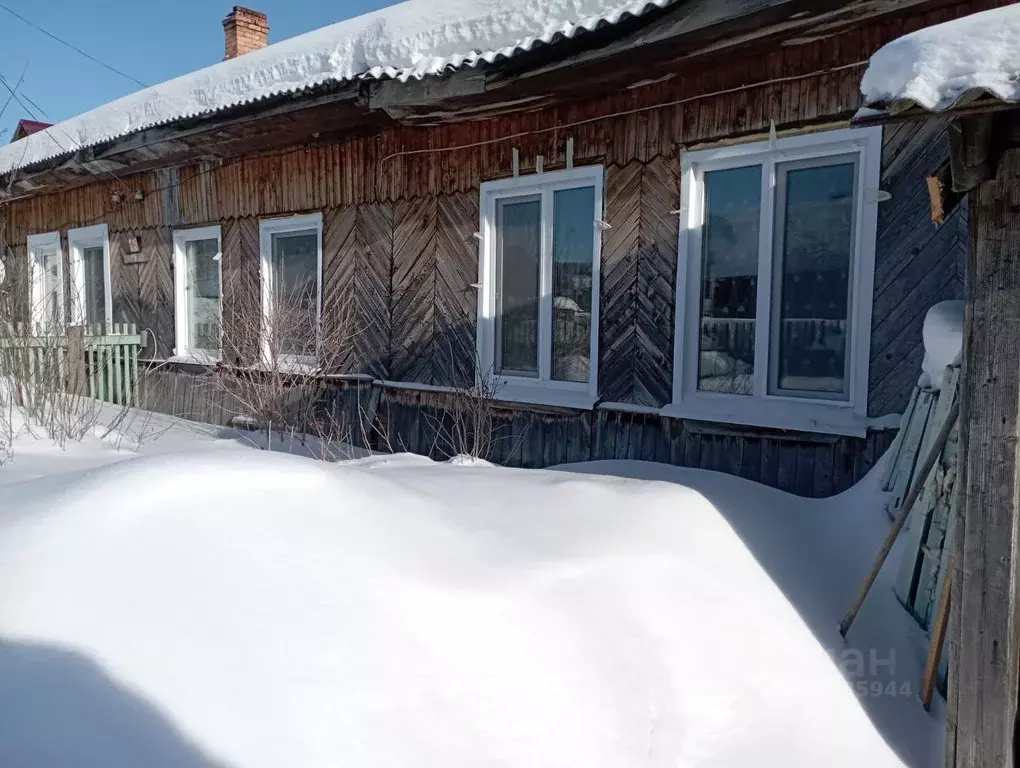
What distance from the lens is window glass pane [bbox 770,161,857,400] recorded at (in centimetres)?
437

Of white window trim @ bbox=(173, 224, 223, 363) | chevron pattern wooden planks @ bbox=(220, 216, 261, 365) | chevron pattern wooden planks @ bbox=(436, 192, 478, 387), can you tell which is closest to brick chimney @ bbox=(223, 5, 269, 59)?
white window trim @ bbox=(173, 224, 223, 363)

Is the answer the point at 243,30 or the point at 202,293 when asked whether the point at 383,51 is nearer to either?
the point at 202,293

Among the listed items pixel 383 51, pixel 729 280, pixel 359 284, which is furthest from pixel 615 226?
pixel 359 284

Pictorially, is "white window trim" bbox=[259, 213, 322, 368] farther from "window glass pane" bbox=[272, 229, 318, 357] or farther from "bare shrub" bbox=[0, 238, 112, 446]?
"bare shrub" bbox=[0, 238, 112, 446]

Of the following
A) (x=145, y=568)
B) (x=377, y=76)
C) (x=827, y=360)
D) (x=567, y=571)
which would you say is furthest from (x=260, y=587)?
(x=377, y=76)

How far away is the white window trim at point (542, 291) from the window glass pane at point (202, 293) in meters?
4.25

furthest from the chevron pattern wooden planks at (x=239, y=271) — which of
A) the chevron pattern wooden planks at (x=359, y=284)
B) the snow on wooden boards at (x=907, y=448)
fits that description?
the snow on wooden boards at (x=907, y=448)

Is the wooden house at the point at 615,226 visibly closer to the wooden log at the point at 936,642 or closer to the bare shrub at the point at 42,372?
the bare shrub at the point at 42,372

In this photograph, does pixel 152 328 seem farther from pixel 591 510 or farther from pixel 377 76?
pixel 591 510

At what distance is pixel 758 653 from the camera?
2602 millimetres

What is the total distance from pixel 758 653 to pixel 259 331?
5.15m

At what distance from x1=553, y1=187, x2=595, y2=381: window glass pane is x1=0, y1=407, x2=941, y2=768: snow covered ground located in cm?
250

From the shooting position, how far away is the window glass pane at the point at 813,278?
172 inches

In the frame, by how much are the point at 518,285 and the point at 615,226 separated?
3.64 feet
